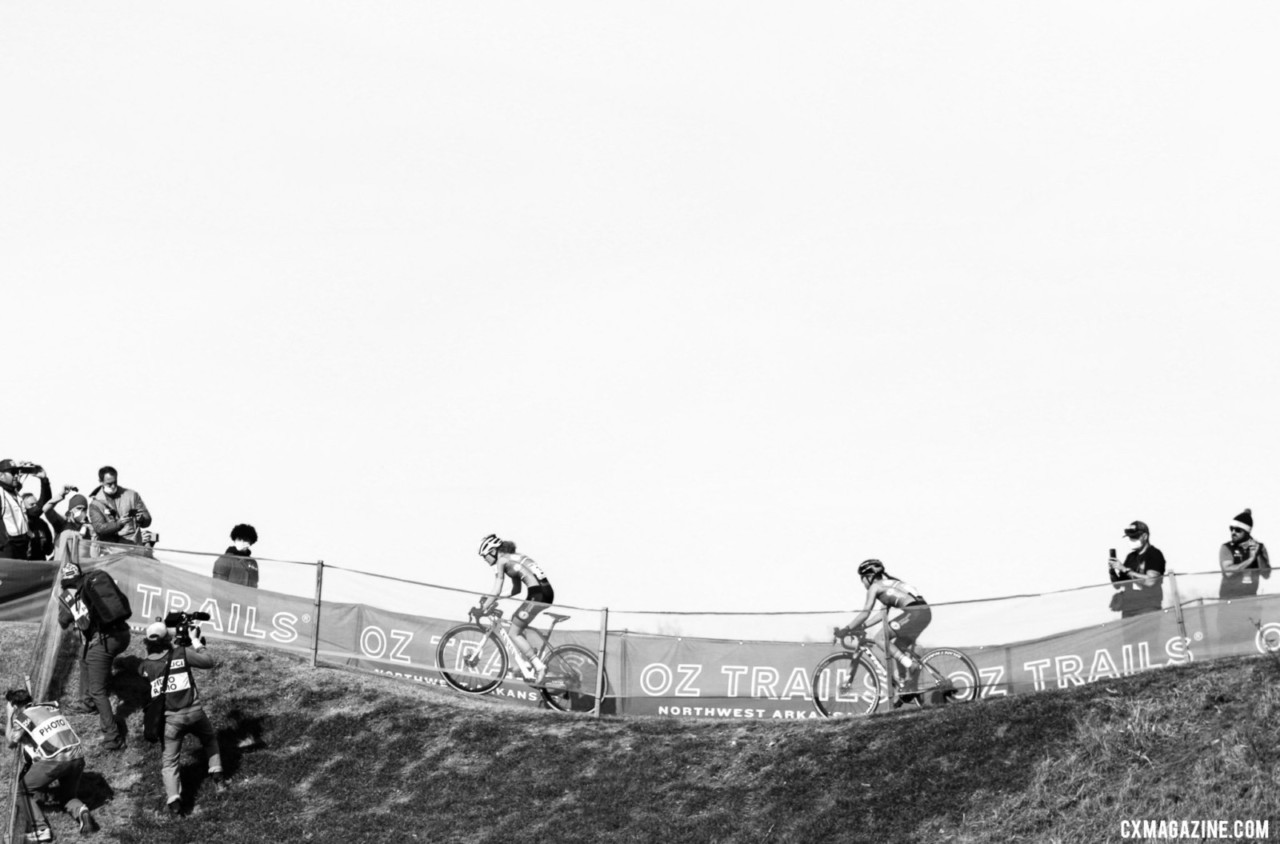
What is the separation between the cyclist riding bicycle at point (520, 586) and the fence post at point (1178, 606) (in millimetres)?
9081

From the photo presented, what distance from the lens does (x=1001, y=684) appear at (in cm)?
2039

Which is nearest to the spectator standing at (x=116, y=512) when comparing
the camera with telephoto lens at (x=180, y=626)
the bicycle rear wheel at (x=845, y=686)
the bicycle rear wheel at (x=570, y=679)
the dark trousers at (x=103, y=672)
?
the dark trousers at (x=103, y=672)

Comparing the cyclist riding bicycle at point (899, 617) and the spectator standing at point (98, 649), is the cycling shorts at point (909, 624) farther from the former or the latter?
the spectator standing at point (98, 649)

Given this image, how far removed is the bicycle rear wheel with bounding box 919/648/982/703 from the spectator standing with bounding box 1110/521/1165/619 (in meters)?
2.23

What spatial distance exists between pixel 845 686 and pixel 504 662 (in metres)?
5.41

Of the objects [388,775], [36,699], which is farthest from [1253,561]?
[36,699]

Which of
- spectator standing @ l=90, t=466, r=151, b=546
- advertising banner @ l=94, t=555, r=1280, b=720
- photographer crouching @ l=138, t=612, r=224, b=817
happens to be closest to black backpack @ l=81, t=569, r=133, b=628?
photographer crouching @ l=138, t=612, r=224, b=817

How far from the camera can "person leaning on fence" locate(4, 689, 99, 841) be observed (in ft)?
60.0

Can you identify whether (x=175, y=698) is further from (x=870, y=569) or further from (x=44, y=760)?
(x=870, y=569)

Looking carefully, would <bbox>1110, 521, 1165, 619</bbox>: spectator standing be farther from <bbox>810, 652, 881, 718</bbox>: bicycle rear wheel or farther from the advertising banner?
<bbox>810, 652, 881, 718</bbox>: bicycle rear wheel

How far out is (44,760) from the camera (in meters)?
18.2

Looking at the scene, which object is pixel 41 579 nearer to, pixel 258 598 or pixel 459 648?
pixel 258 598

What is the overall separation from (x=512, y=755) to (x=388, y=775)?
1.72 meters

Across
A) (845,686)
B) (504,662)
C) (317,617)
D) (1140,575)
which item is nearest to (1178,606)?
(1140,575)
